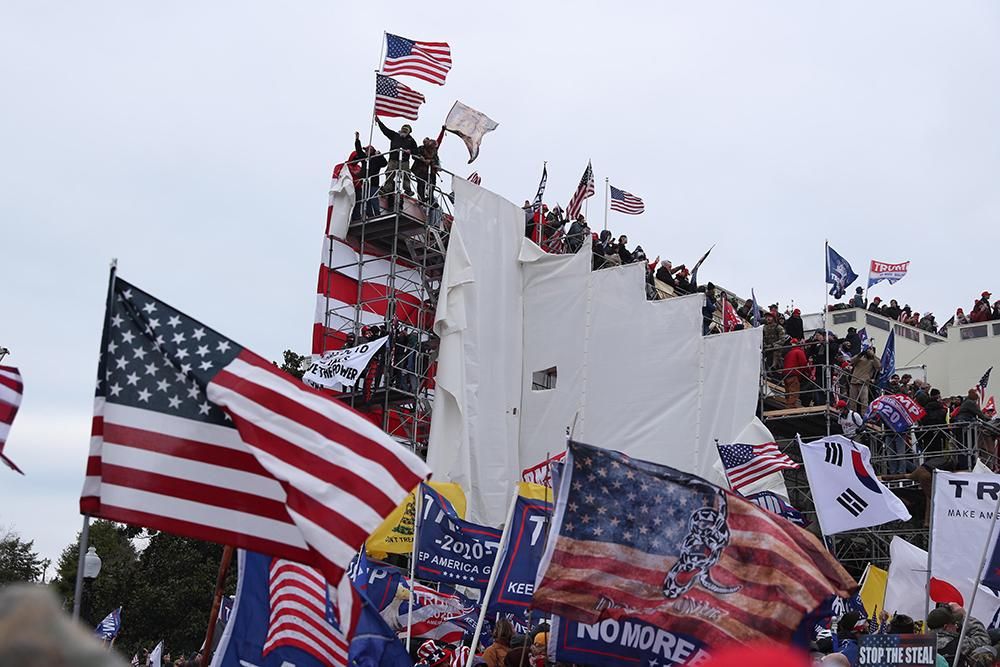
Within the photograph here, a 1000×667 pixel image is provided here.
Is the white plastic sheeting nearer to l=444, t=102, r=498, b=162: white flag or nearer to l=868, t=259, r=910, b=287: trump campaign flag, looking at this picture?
l=444, t=102, r=498, b=162: white flag

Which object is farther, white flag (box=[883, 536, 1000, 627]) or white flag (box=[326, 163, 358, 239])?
white flag (box=[326, 163, 358, 239])

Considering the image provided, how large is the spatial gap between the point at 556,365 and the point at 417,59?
6.67 m

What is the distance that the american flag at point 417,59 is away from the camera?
91.9 feet

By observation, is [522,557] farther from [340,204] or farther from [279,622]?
[340,204]

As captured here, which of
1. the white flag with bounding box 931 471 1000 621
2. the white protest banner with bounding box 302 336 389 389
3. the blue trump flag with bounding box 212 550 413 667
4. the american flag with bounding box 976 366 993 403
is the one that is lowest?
the blue trump flag with bounding box 212 550 413 667

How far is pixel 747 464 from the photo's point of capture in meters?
18.9

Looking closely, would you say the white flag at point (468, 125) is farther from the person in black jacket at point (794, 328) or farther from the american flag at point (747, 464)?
the american flag at point (747, 464)

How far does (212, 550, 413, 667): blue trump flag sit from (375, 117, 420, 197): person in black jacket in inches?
739

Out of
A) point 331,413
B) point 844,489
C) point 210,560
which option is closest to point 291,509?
point 331,413

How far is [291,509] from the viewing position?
22.0 ft

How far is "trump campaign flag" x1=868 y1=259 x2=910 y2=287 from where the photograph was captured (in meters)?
34.7

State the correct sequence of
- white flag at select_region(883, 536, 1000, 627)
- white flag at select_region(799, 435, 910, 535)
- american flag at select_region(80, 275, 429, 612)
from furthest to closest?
white flag at select_region(883, 536, 1000, 627), white flag at select_region(799, 435, 910, 535), american flag at select_region(80, 275, 429, 612)

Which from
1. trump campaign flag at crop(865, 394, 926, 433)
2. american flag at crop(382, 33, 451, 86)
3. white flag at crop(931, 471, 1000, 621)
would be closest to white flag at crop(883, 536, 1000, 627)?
white flag at crop(931, 471, 1000, 621)

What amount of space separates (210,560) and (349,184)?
1362 centimetres
